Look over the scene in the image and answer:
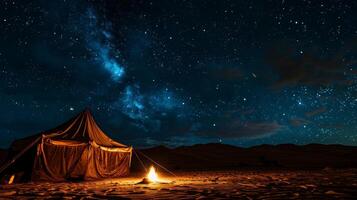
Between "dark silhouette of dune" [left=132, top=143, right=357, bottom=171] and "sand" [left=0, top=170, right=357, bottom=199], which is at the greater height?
"dark silhouette of dune" [left=132, top=143, right=357, bottom=171]

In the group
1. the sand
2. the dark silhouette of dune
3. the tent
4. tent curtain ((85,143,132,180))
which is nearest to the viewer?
the sand

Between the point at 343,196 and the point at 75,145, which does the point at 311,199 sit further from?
the point at 75,145

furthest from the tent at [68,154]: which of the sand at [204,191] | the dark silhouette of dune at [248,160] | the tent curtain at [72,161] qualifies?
the dark silhouette of dune at [248,160]

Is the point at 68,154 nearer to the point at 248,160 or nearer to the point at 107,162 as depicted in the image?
the point at 107,162

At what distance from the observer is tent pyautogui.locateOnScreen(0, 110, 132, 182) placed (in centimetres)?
1472

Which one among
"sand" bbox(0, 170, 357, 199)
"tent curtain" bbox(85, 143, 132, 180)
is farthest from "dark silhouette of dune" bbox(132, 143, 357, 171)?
"sand" bbox(0, 170, 357, 199)

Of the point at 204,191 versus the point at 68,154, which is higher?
the point at 68,154

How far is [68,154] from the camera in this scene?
15.7 m

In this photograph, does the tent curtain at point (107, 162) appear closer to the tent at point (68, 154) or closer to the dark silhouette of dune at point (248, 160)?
the tent at point (68, 154)

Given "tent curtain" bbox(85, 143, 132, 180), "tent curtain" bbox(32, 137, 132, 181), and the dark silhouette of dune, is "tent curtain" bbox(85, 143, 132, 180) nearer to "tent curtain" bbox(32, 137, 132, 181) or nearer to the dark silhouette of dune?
"tent curtain" bbox(32, 137, 132, 181)

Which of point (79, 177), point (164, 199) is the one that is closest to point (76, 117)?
point (79, 177)

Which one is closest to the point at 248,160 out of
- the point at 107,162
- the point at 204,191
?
the point at 107,162

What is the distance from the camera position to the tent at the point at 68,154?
14719 mm

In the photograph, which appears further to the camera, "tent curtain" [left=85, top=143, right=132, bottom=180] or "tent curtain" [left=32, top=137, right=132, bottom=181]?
"tent curtain" [left=85, top=143, right=132, bottom=180]
